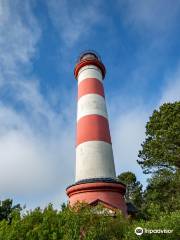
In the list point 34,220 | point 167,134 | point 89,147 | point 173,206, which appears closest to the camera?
point 34,220

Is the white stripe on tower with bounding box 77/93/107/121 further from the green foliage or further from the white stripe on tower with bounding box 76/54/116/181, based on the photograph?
the green foliage

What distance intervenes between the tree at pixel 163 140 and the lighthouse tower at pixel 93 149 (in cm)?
863

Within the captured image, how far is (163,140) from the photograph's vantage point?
87.7 ft

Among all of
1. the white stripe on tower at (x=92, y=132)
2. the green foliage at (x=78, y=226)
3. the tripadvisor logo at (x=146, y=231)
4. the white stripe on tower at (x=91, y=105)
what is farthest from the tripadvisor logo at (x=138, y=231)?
the white stripe on tower at (x=91, y=105)

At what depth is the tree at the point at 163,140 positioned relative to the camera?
1014 inches

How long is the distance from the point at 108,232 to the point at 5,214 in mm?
21167

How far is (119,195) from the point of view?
53.4 ft

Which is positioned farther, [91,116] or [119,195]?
[91,116]

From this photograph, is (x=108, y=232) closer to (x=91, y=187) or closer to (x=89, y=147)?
(x=91, y=187)

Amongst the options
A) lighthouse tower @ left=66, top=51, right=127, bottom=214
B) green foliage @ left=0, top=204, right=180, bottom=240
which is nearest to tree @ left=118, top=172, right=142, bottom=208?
lighthouse tower @ left=66, top=51, right=127, bottom=214

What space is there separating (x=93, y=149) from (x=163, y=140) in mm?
11323

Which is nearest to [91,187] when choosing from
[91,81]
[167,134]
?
[91,81]

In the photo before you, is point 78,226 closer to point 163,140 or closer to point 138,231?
point 138,231

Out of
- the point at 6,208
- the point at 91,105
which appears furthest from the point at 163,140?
the point at 6,208
